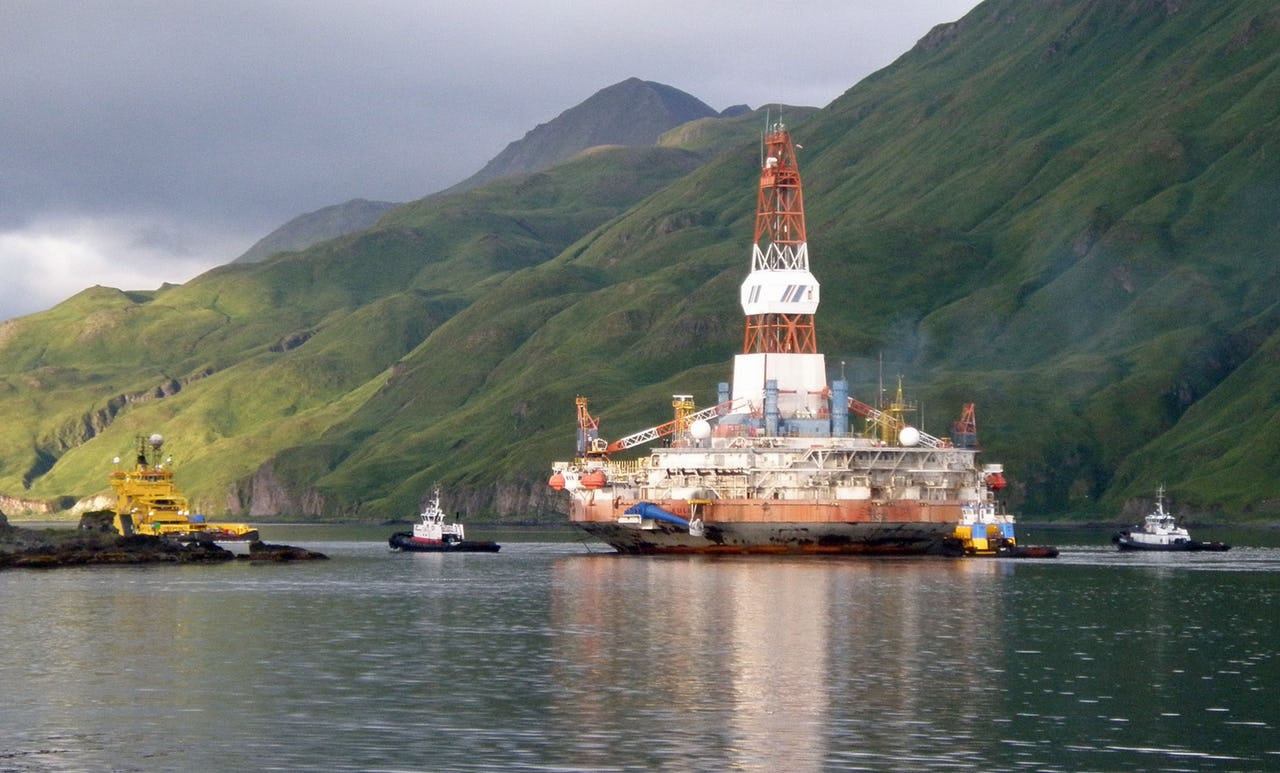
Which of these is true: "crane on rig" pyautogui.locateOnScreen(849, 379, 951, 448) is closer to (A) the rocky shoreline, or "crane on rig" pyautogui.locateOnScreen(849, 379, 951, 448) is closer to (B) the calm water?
(B) the calm water

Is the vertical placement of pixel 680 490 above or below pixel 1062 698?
above

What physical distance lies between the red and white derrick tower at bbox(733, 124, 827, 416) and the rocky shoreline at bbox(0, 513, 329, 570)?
45.3 meters

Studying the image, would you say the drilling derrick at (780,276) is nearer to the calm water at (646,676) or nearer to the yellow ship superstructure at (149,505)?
the yellow ship superstructure at (149,505)

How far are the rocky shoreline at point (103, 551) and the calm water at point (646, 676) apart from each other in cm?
3708

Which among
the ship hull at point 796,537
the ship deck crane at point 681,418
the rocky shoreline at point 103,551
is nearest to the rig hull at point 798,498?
the ship hull at point 796,537

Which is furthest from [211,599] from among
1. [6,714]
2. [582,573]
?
[6,714]

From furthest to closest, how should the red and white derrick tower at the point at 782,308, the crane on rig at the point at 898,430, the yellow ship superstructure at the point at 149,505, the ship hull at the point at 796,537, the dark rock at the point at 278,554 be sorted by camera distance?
1. the yellow ship superstructure at the point at 149,505
2. the red and white derrick tower at the point at 782,308
3. the dark rock at the point at 278,554
4. the crane on rig at the point at 898,430
5. the ship hull at the point at 796,537

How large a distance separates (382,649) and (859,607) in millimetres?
32356

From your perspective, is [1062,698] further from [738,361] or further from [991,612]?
[738,361]

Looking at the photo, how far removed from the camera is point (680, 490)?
576 ft

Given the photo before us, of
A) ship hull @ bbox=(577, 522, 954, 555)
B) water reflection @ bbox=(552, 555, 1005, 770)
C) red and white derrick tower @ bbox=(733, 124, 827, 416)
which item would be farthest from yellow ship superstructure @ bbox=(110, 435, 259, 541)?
water reflection @ bbox=(552, 555, 1005, 770)

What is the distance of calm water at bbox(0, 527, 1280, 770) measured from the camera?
56.2m

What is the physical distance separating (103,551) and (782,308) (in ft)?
221

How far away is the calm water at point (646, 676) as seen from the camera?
56.2m
